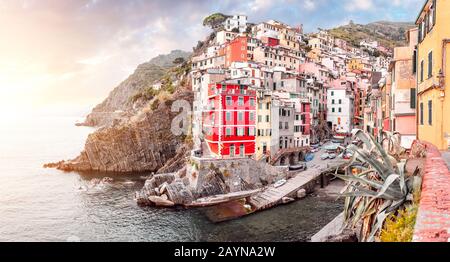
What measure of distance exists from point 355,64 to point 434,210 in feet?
255

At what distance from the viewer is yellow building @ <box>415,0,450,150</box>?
10.6 meters

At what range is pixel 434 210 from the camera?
12.0ft

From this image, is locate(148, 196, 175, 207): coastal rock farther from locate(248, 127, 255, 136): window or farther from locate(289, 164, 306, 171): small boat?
locate(289, 164, 306, 171): small boat

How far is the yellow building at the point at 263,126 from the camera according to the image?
127ft

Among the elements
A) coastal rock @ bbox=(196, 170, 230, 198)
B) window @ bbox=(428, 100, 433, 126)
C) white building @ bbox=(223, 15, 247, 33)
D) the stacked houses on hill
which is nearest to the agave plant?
window @ bbox=(428, 100, 433, 126)

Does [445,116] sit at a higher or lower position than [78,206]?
higher

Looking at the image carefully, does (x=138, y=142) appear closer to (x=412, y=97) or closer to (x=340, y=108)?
(x=340, y=108)

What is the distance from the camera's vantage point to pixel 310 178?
34.6 meters

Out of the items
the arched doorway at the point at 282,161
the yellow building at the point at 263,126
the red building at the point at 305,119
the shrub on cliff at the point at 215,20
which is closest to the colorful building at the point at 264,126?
the yellow building at the point at 263,126

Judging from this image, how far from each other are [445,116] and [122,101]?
227 ft

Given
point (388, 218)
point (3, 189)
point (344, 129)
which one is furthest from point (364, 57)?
point (388, 218)

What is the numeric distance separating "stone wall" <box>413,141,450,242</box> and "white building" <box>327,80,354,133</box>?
52.3 meters

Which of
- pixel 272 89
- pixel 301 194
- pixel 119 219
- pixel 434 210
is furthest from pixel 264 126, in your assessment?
pixel 434 210
